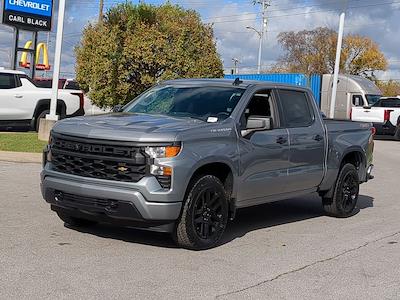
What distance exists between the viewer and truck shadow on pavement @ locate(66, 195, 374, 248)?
266 inches

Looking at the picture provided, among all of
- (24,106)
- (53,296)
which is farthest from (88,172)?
(24,106)

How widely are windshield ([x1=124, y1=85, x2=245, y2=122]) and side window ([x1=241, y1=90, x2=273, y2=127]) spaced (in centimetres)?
23

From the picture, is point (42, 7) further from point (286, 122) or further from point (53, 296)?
point (53, 296)

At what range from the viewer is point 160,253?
6141 millimetres

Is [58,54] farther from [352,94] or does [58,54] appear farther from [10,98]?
[352,94]

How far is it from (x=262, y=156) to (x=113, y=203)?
1980 millimetres

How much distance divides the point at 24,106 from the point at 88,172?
1238 centimetres

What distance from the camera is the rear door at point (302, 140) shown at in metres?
7.61

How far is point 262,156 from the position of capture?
6988 mm

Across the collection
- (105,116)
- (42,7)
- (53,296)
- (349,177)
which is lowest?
(53,296)

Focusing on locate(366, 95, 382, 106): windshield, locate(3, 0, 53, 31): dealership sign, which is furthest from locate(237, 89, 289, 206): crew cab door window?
locate(366, 95, 382, 106): windshield

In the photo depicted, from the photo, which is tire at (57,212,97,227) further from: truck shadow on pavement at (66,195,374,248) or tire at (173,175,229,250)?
tire at (173,175,229,250)

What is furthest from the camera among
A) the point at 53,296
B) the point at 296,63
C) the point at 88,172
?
the point at 296,63

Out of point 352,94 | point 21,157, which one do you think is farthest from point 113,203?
point 352,94
